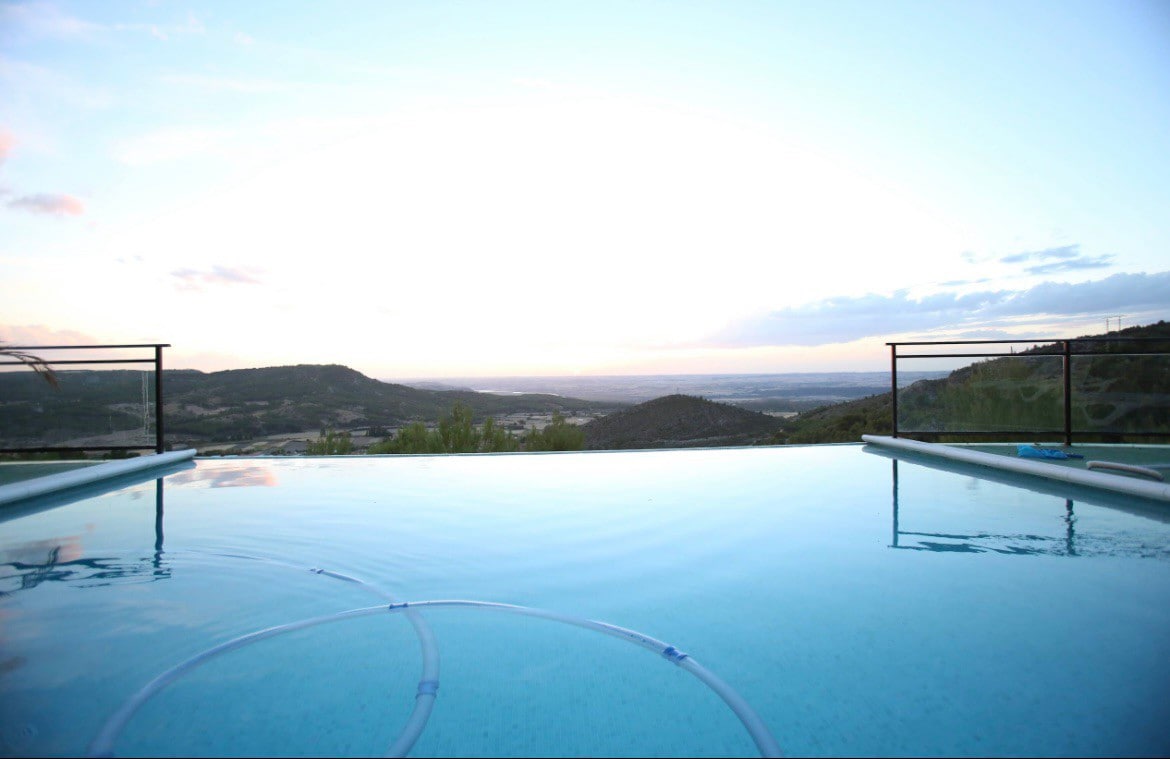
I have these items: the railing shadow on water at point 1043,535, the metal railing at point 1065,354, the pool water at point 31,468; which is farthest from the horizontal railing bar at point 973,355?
the pool water at point 31,468

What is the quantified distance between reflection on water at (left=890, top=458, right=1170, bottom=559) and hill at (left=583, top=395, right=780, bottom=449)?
14722 mm

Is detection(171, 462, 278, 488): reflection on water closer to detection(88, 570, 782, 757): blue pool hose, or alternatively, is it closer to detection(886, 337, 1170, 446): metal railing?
detection(88, 570, 782, 757): blue pool hose

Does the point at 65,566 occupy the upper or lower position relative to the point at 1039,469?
lower

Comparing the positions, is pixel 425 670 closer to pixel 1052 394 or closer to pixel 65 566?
pixel 65 566

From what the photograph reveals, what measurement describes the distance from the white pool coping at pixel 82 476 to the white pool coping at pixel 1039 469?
7027 millimetres

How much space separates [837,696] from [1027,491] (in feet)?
12.0

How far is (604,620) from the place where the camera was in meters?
2.18

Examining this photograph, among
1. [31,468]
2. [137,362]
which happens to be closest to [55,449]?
[31,468]

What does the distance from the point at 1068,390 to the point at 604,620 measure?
585 cm

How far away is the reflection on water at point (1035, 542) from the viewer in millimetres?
2902

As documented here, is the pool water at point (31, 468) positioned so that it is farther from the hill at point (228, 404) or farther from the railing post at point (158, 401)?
the railing post at point (158, 401)

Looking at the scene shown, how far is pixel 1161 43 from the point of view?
269 inches

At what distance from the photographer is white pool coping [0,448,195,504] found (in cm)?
416

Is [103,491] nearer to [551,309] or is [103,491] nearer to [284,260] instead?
[284,260]
